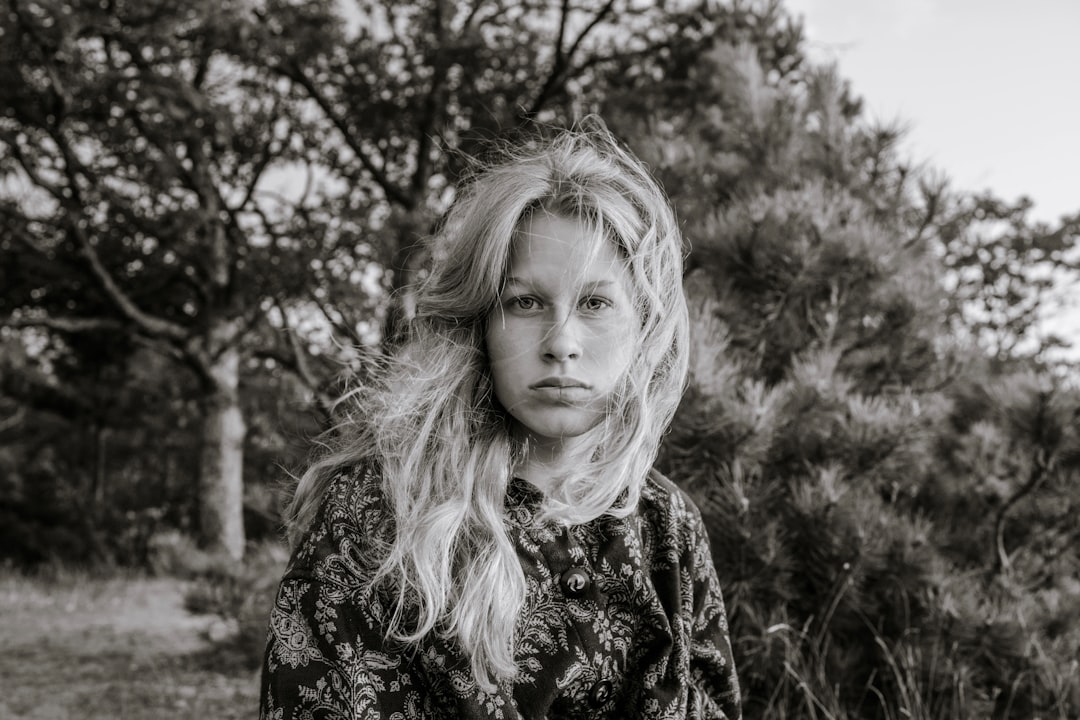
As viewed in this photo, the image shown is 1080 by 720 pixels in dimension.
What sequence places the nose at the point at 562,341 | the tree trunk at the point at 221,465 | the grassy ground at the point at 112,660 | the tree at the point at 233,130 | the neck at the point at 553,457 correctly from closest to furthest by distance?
the nose at the point at 562,341
the neck at the point at 553,457
the grassy ground at the point at 112,660
the tree at the point at 233,130
the tree trunk at the point at 221,465

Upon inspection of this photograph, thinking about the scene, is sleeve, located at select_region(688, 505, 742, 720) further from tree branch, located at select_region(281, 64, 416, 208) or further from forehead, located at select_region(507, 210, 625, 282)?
tree branch, located at select_region(281, 64, 416, 208)

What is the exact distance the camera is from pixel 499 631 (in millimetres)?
1120

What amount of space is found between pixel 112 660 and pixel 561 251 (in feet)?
13.0

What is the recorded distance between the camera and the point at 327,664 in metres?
1.07

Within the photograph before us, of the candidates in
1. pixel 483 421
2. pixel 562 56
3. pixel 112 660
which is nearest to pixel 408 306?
pixel 483 421

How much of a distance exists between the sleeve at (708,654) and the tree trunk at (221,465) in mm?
5712

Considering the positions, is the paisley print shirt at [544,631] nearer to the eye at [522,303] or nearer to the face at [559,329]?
the face at [559,329]

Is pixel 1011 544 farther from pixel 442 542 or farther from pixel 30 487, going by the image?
pixel 30 487

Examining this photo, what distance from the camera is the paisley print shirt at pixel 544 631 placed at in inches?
42.2

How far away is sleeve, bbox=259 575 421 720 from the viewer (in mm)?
1043

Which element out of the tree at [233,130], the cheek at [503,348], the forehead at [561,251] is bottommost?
the cheek at [503,348]

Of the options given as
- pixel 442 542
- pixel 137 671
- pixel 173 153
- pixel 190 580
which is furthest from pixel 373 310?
pixel 173 153

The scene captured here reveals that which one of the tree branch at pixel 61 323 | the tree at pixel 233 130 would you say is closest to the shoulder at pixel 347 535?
the tree at pixel 233 130

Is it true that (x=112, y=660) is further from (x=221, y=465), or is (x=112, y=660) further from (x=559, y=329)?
(x=559, y=329)
